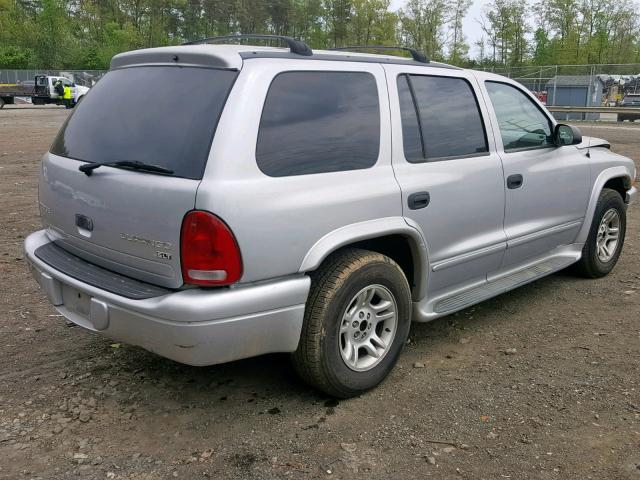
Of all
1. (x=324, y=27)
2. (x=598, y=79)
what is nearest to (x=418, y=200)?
(x=598, y=79)

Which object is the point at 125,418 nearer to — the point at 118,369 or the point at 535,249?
the point at 118,369

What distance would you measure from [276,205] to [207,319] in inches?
23.6

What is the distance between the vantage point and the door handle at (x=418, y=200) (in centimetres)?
342

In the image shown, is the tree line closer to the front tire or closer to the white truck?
the white truck

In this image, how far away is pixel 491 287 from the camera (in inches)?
164

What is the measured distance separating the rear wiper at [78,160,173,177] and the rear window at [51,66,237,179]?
0.10ft

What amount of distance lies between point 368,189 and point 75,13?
82328 millimetres

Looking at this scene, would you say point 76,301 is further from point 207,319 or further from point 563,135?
point 563,135

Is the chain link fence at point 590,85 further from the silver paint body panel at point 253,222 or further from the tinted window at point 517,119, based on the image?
the silver paint body panel at point 253,222

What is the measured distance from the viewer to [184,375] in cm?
362

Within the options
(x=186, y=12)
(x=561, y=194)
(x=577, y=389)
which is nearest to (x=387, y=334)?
(x=577, y=389)

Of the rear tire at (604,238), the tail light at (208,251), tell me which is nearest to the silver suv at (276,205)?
the tail light at (208,251)

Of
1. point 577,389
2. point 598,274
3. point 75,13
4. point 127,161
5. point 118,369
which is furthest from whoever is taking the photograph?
point 75,13

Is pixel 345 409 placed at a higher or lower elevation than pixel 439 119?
lower
